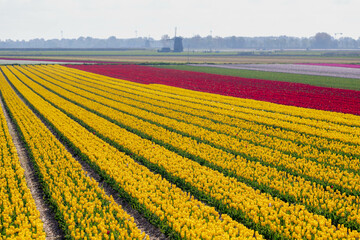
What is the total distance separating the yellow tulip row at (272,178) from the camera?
400 inches

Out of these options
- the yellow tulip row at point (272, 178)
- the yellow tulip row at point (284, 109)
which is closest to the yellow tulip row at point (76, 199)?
the yellow tulip row at point (272, 178)

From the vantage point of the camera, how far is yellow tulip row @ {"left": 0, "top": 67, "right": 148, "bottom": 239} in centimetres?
900

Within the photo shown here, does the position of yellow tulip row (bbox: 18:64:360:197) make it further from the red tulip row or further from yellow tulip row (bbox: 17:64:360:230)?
the red tulip row

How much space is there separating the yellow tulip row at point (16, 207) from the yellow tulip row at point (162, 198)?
10.0 ft

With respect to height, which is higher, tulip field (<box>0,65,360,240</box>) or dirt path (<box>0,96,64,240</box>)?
tulip field (<box>0,65,360,240</box>)

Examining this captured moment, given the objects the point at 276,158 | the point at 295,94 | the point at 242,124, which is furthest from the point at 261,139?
the point at 295,94

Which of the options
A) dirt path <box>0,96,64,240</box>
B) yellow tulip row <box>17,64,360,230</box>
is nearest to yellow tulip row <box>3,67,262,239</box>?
dirt path <box>0,96,64,240</box>

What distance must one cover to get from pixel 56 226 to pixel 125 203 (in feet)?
7.80

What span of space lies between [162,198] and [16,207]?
453cm

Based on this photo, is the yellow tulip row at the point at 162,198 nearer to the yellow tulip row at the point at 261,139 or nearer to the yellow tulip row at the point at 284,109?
the yellow tulip row at the point at 261,139

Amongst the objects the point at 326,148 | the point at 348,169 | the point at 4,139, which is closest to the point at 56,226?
the point at 4,139

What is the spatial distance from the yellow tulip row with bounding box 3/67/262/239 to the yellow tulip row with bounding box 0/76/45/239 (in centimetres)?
306

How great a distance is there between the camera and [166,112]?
82.4 ft

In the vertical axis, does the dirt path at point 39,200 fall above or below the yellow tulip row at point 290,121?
below
